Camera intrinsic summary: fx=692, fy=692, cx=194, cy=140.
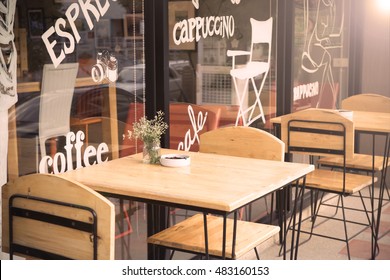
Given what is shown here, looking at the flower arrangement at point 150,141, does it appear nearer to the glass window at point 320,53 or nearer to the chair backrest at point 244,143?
the chair backrest at point 244,143

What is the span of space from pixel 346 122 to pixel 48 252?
2114 mm

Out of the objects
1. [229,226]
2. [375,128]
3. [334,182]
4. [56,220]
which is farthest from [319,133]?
[56,220]

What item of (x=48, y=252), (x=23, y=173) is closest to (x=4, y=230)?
(x=48, y=252)

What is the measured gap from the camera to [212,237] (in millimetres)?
2889

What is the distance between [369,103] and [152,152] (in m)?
2.65

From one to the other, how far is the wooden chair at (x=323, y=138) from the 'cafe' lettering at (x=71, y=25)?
1400 mm

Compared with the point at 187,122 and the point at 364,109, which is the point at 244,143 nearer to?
the point at 187,122

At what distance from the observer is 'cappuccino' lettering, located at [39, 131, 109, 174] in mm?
2922

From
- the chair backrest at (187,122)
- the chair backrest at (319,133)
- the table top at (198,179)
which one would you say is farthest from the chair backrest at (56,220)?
the chair backrest at (319,133)

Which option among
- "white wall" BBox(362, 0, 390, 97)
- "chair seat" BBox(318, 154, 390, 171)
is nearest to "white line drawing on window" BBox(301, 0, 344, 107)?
"white wall" BBox(362, 0, 390, 97)

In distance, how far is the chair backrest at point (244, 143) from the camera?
3.15 metres

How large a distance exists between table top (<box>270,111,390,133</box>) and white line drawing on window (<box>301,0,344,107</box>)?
0.62 meters

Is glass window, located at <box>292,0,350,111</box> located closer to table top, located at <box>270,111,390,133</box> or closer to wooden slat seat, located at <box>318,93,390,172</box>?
wooden slat seat, located at <box>318,93,390,172</box>

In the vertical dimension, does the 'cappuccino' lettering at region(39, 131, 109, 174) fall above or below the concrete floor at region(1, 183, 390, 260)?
above
